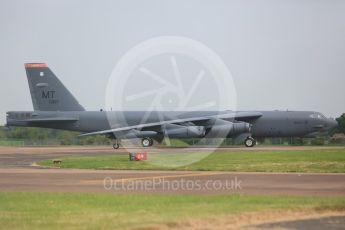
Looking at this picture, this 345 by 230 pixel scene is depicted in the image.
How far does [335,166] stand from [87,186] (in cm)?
1270

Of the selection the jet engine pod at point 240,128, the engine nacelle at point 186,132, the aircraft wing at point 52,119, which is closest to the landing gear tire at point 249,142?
the jet engine pod at point 240,128

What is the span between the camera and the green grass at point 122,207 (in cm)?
1206

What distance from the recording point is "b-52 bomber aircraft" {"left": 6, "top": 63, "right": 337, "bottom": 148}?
56.4 m

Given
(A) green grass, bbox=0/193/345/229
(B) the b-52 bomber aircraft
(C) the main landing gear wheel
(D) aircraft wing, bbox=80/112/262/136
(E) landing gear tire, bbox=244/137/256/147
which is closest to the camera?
(A) green grass, bbox=0/193/345/229

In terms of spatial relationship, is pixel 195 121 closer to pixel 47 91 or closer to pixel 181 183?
pixel 47 91

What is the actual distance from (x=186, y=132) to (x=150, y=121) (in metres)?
4.78

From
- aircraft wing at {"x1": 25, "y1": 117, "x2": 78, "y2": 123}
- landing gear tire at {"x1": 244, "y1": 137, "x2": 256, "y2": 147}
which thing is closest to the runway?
landing gear tire at {"x1": 244, "y1": 137, "x2": 256, "y2": 147}

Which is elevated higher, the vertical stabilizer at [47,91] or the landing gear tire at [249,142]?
the vertical stabilizer at [47,91]

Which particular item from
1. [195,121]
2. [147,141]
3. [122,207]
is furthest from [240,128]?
[122,207]

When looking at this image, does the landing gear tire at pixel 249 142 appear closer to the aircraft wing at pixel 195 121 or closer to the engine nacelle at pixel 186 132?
the aircraft wing at pixel 195 121

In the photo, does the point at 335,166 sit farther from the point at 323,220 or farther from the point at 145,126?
the point at 145,126

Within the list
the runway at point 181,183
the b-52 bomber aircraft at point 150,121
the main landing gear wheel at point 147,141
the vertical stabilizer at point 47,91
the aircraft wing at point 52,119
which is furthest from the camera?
the vertical stabilizer at point 47,91

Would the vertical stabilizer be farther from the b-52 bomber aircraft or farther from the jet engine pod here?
the jet engine pod

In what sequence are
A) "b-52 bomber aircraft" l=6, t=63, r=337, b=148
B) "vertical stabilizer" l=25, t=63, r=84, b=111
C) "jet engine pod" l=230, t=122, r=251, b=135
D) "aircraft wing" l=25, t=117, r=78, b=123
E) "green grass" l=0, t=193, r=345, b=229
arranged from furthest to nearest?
1. "vertical stabilizer" l=25, t=63, r=84, b=111
2. "aircraft wing" l=25, t=117, r=78, b=123
3. "b-52 bomber aircraft" l=6, t=63, r=337, b=148
4. "jet engine pod" l=230, t=122, r=251, b=135
5. "green grass" l=0, t=193, r=345, b=229
